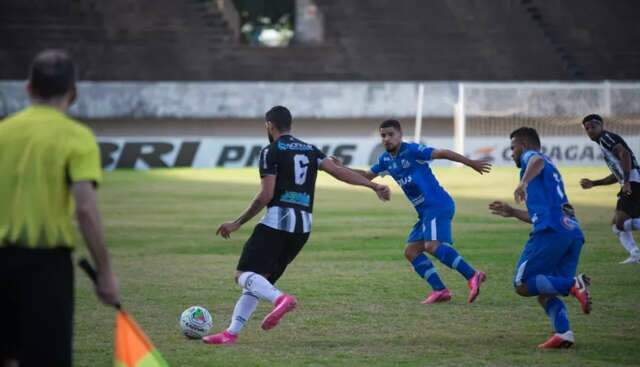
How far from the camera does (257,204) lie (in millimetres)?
9062

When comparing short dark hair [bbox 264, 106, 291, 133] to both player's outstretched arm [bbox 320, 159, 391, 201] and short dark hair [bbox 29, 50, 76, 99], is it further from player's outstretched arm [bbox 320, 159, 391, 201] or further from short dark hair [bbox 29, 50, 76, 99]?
short dark hair [bbox 29, 50, 76, 99]

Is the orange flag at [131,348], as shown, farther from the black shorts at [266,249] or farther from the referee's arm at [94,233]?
the black shorts at [266,249]

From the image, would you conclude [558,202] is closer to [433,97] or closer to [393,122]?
[393,122]

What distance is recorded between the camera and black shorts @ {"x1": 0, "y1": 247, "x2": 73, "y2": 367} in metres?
5.06

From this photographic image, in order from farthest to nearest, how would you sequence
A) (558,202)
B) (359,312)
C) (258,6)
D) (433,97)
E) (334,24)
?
(258,6) → (334,24) → (433,97) → (359,312) → (558,202)

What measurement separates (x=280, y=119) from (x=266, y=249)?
1154 mm

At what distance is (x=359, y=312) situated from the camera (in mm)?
10898

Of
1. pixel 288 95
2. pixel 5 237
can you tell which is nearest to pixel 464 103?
pixel 288 95

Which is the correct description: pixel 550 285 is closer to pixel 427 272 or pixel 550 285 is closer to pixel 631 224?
pixel 427 272

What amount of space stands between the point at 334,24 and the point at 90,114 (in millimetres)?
12271

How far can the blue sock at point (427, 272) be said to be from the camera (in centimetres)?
1170

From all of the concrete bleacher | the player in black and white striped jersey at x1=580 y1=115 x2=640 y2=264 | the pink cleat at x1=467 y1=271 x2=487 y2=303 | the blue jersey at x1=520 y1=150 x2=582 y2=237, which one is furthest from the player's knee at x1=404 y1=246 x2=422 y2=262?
the concrete bleacher

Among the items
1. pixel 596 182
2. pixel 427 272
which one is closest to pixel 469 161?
pixel 427 272

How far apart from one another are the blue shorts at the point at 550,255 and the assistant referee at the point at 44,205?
4.56 metres
